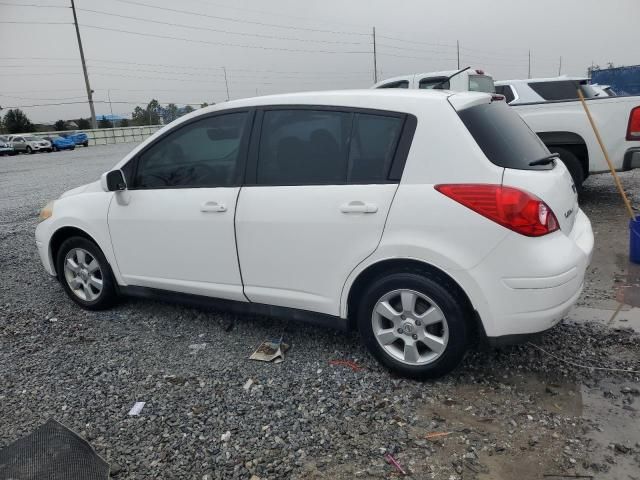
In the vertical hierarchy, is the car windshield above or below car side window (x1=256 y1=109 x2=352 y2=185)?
above

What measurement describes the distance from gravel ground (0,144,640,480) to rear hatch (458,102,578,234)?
3.24ft

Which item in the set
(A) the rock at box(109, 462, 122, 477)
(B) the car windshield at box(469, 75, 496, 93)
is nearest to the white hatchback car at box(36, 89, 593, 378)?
(A) the rock at box(109, 462, 122, 477)

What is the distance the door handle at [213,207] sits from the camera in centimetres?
358

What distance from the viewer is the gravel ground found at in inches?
100

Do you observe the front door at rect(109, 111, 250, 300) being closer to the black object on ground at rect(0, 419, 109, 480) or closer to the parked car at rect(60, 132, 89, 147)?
the black object on ground at rect(0, 419, 109, 480)

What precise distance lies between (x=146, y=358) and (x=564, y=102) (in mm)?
6463

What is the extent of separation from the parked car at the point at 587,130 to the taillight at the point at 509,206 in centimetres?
506

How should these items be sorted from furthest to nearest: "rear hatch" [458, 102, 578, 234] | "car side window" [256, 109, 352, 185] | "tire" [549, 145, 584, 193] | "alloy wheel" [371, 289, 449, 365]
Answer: "tire" [549, 145, 584, 193]
"car side window" [256, 109, 352, 185]
"alloy wheel" [371, 289, 449, 365]
"rear hatch" [458, 102, 578, 234]

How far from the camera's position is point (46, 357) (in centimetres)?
379

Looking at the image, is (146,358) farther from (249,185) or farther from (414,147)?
(414,147)

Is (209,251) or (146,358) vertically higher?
(209,251)

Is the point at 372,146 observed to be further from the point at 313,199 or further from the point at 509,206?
the point at 509,206

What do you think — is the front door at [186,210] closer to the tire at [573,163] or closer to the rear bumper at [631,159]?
the tire at [573,163]

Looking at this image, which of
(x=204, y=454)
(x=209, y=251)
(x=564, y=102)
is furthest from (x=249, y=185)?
(x=564, y=102)
